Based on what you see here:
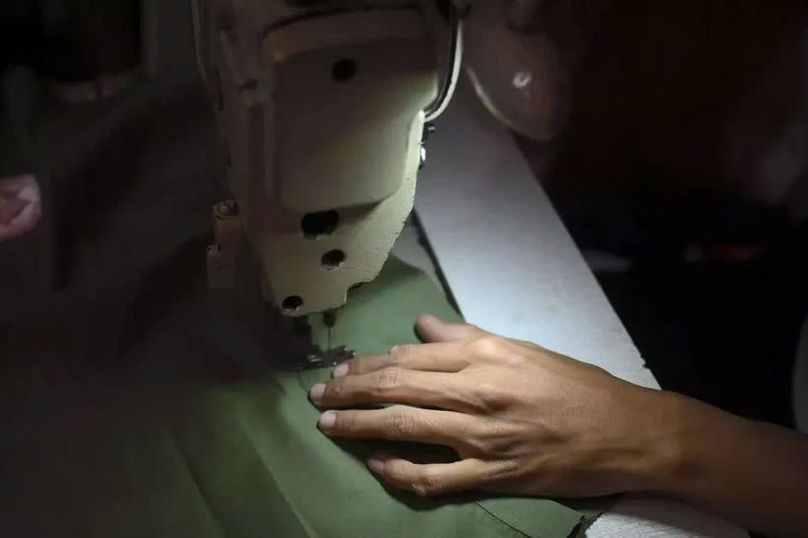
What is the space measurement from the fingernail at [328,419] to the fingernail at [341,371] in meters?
0.05

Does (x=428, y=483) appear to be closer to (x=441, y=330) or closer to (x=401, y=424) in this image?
(x=401, y=424)

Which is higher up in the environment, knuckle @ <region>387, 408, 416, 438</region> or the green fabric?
knuckle @ <region>387, 408, 416, 438</region>

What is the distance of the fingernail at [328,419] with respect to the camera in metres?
0.91

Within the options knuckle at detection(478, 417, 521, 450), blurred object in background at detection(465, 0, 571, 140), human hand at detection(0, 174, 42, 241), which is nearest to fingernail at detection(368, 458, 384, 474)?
knuckle at detection(478, 417, 521, 450)

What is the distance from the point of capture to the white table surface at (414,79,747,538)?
925 millimetres

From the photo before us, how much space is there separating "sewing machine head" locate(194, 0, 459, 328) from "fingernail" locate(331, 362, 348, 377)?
14 cm

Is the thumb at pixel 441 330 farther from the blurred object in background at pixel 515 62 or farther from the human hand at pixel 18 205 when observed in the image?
the human hand at pixel 18 205

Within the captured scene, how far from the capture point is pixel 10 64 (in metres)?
1.28

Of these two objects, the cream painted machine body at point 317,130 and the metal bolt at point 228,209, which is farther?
the metal bolt at point 228,209

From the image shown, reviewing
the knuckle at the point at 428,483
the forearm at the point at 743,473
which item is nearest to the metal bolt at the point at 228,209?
the knuckle at the point at 428,483

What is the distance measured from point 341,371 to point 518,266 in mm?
362

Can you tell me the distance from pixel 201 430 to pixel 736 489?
1.87 ft

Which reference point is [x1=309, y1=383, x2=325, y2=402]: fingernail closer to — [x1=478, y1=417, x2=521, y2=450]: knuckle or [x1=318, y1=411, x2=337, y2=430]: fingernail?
[x1=318, y1=411, x2=337, y2=430]: fingernail

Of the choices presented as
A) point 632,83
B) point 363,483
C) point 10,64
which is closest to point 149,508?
point 363,483
